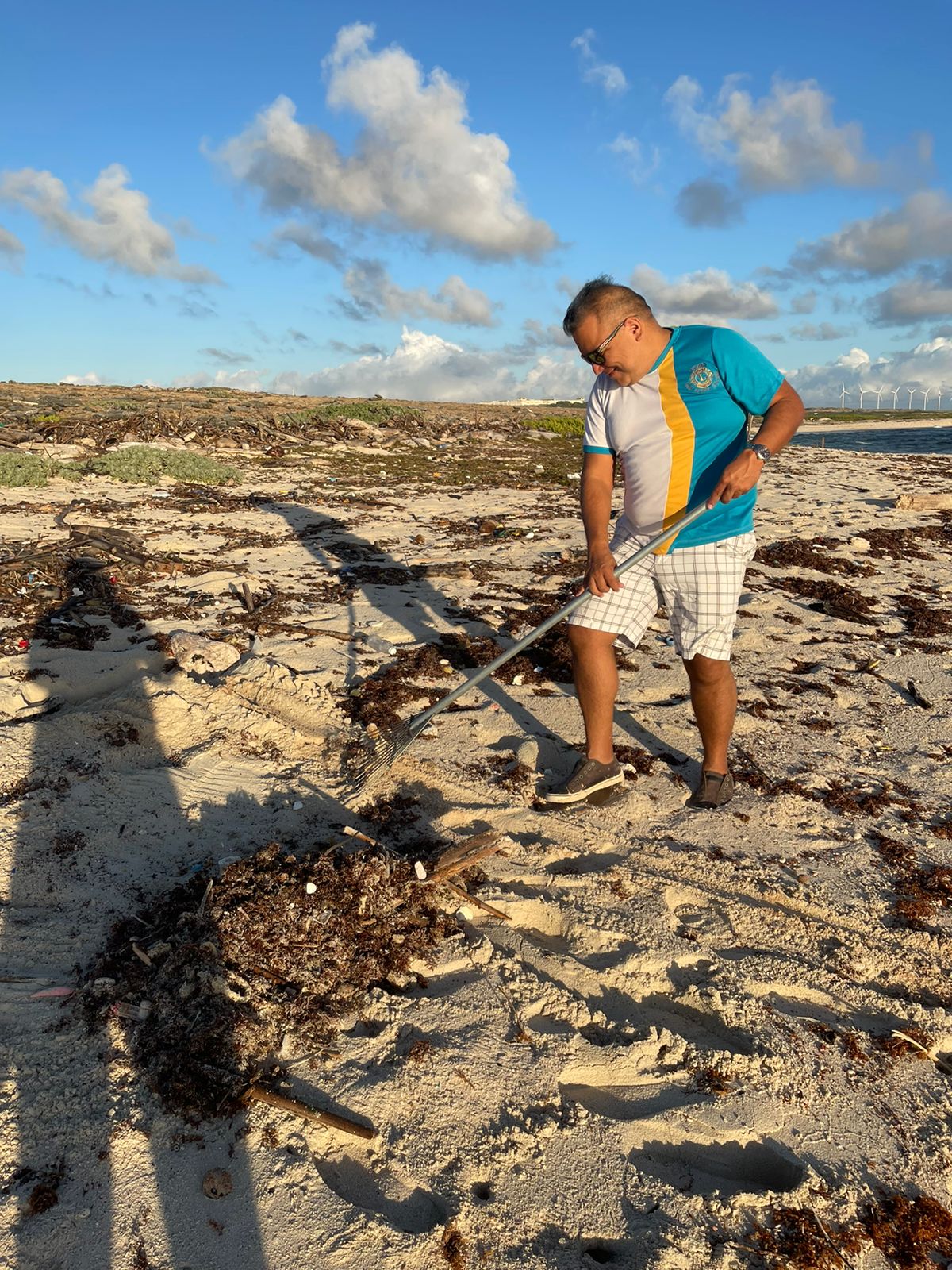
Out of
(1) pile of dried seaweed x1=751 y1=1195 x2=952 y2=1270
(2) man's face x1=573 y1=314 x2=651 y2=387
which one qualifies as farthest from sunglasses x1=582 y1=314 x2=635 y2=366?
(1) pile of dried seaweed x1=751 y1=1195 x2=952 y2=1270

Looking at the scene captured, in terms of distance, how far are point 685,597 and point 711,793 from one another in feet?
3.20

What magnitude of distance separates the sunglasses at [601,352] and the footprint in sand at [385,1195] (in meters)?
3.00

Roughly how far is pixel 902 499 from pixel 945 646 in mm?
5769

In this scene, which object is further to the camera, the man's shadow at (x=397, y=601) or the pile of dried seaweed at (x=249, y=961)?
the man's shadow at (x=397, y=601)

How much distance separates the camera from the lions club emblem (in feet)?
10.8

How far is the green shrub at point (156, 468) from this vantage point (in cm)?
1121

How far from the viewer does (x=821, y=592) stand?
22.2 feet

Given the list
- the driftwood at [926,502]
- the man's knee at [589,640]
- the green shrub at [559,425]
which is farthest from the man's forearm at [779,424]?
the green shrub at [559,425]

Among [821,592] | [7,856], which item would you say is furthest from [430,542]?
[7,856]

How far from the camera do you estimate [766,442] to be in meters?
3.22

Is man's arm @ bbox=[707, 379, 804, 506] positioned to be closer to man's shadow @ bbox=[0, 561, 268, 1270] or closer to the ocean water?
man's shadow @ bbox=[0, 561, 268, 1270]

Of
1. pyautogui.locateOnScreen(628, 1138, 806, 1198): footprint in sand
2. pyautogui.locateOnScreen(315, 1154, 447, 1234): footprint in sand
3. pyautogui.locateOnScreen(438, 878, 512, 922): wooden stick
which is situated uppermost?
pyautogui.locateOnScreen(438, 878, 512, 922): wooden stick

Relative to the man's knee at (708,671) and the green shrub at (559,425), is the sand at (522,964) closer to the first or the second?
the man's knee at (708,671)

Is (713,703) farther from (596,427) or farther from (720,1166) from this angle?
(720,1166)
